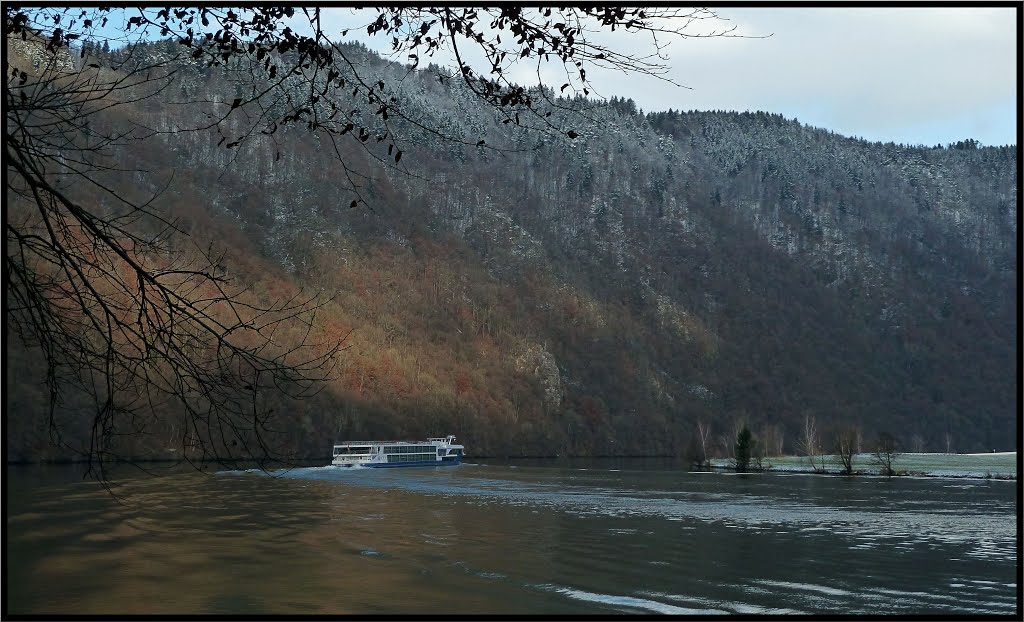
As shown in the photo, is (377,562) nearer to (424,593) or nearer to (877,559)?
(424,593)

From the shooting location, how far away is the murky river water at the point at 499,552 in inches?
992

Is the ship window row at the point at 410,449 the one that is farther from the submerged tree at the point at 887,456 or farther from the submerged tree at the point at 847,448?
the submerged tree at the point at 887,456

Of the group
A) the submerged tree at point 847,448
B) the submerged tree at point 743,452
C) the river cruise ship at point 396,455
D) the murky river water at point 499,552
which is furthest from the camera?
the submerged tree at point 743,452

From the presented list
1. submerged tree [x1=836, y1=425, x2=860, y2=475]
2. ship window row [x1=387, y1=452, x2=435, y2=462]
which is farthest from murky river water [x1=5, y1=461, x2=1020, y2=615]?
ship window row [x1=387, y1=452, x2=435, y2=462]

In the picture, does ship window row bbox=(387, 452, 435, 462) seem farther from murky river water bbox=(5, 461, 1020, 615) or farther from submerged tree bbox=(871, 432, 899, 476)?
submerged tree bbox=(871, 432, 899, 476)

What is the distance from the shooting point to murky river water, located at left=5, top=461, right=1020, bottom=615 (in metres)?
25.2

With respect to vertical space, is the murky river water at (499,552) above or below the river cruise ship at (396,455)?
below

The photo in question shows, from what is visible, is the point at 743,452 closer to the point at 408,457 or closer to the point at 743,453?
the point at 743,453

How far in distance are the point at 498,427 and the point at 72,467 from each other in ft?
296

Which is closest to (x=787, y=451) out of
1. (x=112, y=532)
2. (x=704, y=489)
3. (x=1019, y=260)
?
(x=704, y=489)

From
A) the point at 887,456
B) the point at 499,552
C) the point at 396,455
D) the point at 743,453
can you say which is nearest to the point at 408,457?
the point at 396,455

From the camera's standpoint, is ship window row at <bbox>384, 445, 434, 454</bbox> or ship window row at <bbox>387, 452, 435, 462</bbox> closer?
ship window row at <bbox>387, 452, 435, 462</bbox>

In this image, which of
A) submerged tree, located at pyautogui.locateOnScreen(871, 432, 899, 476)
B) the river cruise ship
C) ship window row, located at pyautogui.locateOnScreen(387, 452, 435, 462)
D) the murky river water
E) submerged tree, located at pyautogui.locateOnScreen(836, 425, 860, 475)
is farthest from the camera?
ship window row, located at pyautogui.locateOnScreen(387, 452, 435, 462)

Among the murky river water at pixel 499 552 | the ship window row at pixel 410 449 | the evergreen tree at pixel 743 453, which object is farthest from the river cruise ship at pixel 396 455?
the murky river water at pixel 499 552
